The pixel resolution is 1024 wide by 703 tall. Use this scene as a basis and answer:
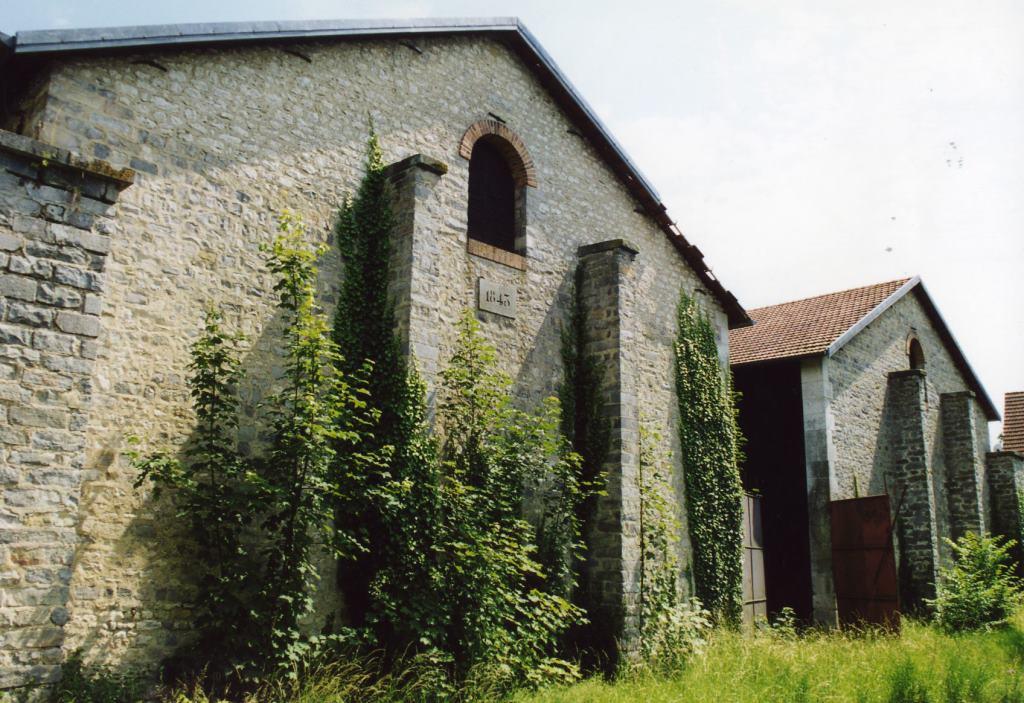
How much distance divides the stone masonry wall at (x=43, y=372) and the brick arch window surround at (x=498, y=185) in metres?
5.15

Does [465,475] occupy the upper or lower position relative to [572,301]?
lower

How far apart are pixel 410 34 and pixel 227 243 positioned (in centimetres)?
366

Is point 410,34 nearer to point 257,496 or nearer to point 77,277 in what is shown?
point 77,277

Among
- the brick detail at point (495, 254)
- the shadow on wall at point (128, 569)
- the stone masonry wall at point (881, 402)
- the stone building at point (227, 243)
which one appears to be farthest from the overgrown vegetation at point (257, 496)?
the stone masonry wall at point (881, 402)

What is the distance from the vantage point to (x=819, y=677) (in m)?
8.09

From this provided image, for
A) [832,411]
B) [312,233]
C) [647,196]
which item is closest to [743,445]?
[832,411]

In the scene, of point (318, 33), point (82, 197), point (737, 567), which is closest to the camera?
point (82, 197)

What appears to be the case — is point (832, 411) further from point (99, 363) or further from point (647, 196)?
point (99, 363)

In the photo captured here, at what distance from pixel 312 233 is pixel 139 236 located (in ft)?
5.89

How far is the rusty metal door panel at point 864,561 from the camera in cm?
1262

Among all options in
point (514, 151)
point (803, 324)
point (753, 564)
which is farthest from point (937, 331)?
point (514, 151)

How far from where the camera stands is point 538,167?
35.7 ft

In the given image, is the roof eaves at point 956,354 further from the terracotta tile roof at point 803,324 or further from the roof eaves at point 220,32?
the roof eaves at point 220,32

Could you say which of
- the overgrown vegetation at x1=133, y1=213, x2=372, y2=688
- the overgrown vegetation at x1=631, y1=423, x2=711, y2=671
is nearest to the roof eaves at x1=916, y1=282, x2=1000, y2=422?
the overgrown vegetation at x1=631, y1=423, x2=711, y2=671
